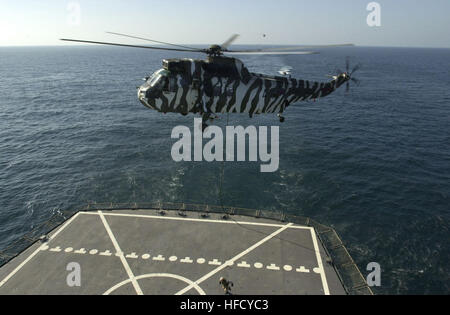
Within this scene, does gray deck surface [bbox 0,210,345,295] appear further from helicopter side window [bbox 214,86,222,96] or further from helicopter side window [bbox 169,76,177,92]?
helicopter side window [bbox 169,76,177,92]

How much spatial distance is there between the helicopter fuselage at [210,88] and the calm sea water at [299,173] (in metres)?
22.4

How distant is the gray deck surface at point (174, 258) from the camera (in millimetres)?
25000

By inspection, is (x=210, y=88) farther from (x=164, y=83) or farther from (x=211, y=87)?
(x=164, y=83)

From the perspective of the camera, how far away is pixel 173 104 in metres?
23.3

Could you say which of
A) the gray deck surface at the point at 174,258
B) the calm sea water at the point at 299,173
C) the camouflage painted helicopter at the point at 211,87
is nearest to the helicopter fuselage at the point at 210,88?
the camouflage painted helicopter at the point at 211,87

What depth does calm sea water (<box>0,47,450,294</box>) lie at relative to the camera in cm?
3884

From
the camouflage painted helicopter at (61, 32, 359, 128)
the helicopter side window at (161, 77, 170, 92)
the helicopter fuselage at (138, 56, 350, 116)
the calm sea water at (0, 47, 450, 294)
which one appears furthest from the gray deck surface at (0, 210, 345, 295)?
the helicopter side window at (161, 77, 170, 92)

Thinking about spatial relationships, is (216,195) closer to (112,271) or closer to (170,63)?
(112,271)

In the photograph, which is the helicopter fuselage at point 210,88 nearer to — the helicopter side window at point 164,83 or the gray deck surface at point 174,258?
the helicopter side window at point 164,83

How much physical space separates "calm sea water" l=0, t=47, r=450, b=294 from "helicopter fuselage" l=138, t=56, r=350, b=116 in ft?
73.5

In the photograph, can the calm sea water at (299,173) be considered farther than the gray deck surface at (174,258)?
Yes

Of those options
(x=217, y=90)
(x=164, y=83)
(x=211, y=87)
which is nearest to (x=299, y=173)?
(x=217, y=90)

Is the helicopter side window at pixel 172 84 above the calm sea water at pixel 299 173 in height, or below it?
above

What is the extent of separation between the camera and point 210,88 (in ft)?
78.2
